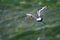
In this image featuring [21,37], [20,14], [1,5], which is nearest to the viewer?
[21,37]

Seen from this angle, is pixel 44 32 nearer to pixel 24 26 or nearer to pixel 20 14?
pixel 24 26

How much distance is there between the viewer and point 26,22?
621 cm

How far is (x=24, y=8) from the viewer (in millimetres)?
6812

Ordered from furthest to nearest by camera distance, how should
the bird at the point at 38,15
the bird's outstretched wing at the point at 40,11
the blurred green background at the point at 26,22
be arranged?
1. the bird's outstretched wing at the point at 40,11
2. the bird at the point at 38,15
3. the blurred green background at the point at 26,22

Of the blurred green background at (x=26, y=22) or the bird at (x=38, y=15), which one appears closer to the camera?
the blurred green background at (x=26, y=22)

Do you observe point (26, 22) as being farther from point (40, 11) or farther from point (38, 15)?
point (40, 11)

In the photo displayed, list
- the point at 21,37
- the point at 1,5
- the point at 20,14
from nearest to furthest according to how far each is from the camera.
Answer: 1. the point at 21,37
2. the point at 20,14
3. the point at 1,5

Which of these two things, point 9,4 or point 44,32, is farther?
point 9,4

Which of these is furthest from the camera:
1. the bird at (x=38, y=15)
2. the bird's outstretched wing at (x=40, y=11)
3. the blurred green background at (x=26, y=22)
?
the bird's outstretched wing at (x=40, y=11)

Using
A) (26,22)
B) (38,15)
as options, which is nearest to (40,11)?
(38,15)

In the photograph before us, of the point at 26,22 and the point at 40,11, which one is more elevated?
the point at 40,11

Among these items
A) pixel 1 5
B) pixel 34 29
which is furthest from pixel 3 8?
pixel 34 29

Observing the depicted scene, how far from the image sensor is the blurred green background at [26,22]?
5797 mm

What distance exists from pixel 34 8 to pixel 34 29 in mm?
899
